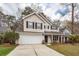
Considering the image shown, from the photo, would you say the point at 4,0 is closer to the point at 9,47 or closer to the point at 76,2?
the point at 9,47

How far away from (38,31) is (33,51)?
0.44 meters

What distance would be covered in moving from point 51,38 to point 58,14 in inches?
22.0

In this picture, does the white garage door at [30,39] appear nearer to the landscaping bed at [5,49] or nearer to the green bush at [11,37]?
the green bush at [11,37]

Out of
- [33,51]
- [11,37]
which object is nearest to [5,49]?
[11,37]

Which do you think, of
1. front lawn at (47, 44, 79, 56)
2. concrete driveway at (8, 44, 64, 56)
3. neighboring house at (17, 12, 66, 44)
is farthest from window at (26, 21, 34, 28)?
front lawn at (47, 44, 79, 56)

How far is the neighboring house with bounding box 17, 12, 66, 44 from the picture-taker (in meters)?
6.03

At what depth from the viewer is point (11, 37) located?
6.00 m

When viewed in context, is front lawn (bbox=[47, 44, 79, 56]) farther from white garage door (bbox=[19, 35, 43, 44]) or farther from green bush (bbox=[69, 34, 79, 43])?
white garage door (bbox=[19, 35, 43, 44])

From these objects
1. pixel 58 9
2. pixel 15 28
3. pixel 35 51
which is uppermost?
pixel 58 9

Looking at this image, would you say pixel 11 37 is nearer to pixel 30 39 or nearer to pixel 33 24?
pixel 30 39

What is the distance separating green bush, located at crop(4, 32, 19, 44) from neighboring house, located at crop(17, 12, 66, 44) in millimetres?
97

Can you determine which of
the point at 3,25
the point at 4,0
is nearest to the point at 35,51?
the point at 3,25

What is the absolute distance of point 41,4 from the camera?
19.3 feet

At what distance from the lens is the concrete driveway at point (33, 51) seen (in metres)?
5.93
